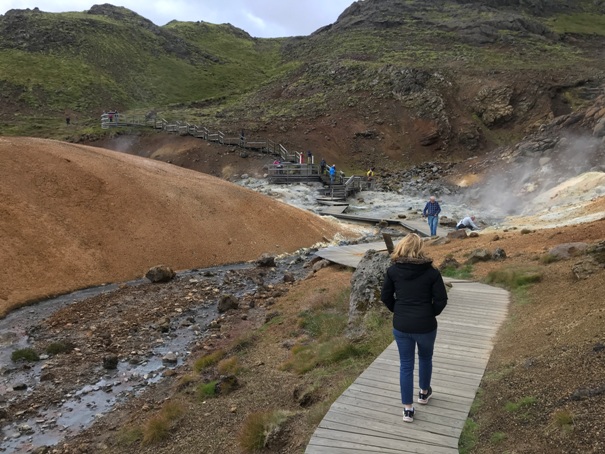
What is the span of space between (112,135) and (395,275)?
4996cm

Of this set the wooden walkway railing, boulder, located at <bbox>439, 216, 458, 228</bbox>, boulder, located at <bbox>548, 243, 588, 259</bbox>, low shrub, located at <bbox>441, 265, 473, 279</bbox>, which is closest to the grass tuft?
low shrub, located at <bbox>441, 265, 473, 279</bbox>

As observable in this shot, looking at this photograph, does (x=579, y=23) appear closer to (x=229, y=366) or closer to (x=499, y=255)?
(x=499, y=255)

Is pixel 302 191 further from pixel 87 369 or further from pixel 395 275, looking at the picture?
pixel 395 275

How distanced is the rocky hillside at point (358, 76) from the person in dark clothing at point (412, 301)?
4504 centimetres

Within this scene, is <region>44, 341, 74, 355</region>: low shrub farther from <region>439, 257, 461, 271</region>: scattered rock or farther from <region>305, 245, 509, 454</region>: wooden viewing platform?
<region>439, 257, 461, 271</region>: scattered rock

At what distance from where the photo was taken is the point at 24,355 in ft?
42.7

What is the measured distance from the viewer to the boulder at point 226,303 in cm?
1684

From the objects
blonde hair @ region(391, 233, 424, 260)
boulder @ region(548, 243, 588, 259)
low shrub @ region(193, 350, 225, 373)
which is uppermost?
blonde hair @ region(391, 233, 424, 260)

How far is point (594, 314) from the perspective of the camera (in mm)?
8109

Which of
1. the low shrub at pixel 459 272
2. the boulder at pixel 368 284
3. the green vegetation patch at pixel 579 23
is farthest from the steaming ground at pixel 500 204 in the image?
the green vegetation patch at pixel 579 23

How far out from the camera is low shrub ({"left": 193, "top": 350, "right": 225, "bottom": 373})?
481 inches

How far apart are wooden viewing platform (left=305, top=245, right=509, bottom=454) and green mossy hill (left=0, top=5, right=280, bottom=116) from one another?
6538 cm

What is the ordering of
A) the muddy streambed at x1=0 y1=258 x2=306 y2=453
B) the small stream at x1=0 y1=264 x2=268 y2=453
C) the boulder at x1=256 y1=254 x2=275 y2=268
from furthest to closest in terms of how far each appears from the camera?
the boulder at x1=256 y1=254 x2=275 y2=268
the muddy streambed at x1=0 y1=258 x2=306 y2=453
the small stream at x1=0 y1=264 x2=268 y2=453

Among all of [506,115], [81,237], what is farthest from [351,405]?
[506,115]
